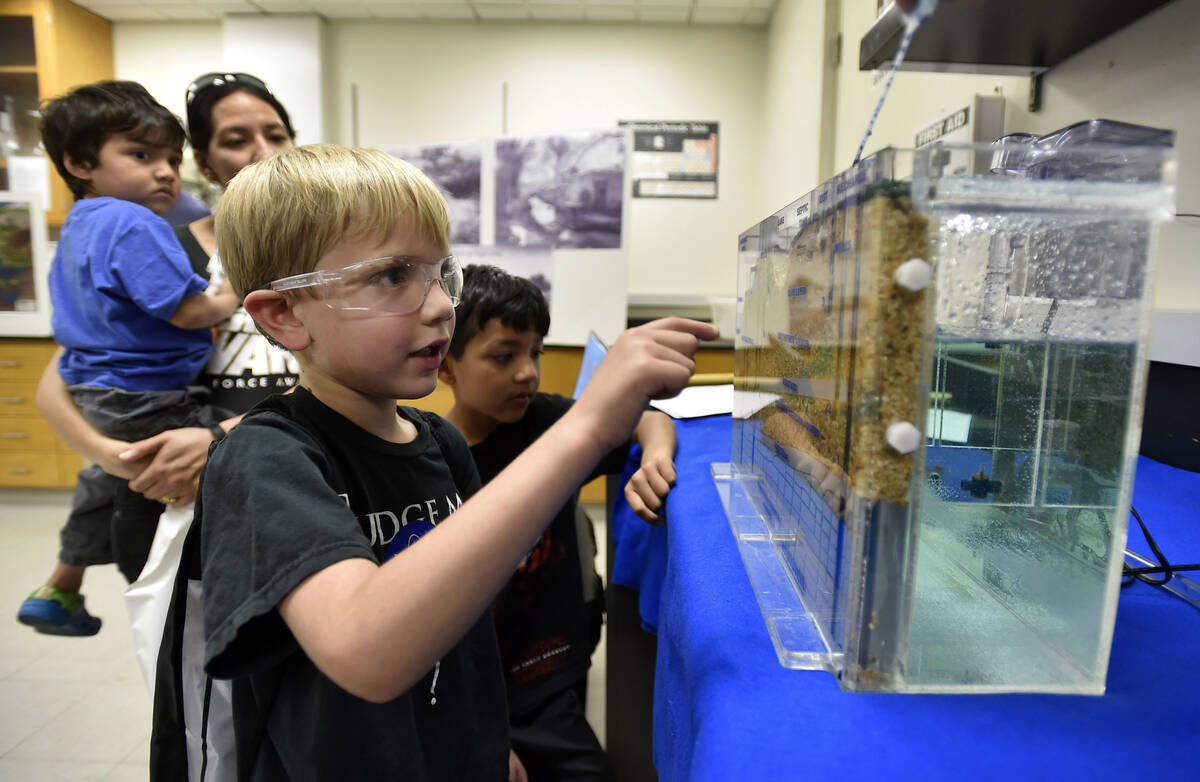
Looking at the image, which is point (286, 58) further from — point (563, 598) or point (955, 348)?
point (955, 348)

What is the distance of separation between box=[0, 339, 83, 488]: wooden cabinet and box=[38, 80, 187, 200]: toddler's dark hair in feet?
8.08

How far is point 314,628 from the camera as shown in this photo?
467 mm

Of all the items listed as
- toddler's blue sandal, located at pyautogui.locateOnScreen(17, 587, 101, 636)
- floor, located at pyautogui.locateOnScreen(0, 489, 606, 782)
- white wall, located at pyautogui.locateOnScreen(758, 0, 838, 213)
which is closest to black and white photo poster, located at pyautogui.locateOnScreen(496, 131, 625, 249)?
white wall, located at pyautogui.locateOnScreen(758, 0, 838, 213)

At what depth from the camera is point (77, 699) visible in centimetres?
177

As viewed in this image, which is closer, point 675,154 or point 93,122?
point 93,122

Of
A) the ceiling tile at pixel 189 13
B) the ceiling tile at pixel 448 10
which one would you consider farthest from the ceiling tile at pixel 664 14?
the ceiling tile at pixel 189 13

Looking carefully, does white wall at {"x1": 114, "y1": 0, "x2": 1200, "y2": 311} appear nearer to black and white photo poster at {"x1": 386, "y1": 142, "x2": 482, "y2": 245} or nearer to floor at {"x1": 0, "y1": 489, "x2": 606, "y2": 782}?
black and white photo poster at {"x1": 386, "y1": 142, "x2": 482, "y2": 245}

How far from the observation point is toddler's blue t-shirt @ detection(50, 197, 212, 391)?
1176mm

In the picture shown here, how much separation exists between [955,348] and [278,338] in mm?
623

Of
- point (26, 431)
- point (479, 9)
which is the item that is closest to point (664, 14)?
point (479, 9)

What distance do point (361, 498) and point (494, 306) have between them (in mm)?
721

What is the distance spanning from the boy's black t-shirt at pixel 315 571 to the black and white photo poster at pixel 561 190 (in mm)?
2485

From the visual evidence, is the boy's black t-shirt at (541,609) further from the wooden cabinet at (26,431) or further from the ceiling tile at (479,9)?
the ceiling tile at (479,9)

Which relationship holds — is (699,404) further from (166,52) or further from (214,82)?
(166,52)
